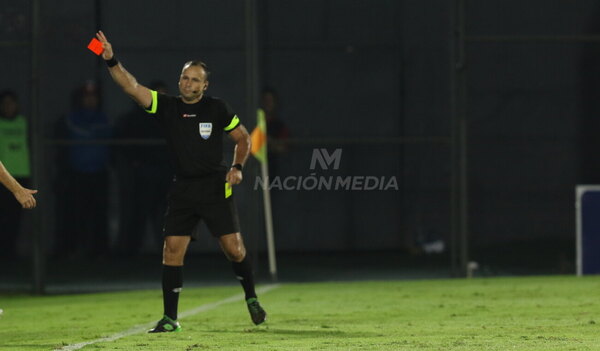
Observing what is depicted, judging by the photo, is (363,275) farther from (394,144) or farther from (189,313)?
(189,313)

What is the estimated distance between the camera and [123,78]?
9539 mm

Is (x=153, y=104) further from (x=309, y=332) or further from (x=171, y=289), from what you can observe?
(x=309, y=332)

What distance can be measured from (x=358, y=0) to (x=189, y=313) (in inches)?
223

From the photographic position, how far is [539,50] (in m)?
16.9

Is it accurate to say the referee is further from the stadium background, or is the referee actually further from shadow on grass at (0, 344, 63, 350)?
the stadium background

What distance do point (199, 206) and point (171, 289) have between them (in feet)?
2.11

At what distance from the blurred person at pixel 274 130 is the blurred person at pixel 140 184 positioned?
128 centimetres

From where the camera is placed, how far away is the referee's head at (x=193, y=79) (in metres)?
9.67

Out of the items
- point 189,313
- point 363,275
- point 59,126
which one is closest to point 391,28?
point 363,275

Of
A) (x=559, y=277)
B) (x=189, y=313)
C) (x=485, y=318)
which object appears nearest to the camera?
(x=485, y=318)

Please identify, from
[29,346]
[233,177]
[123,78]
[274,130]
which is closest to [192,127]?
[233,177]

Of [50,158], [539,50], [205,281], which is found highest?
[539,50]

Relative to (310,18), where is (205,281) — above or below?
below

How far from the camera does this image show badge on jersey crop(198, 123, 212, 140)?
9.88 m
